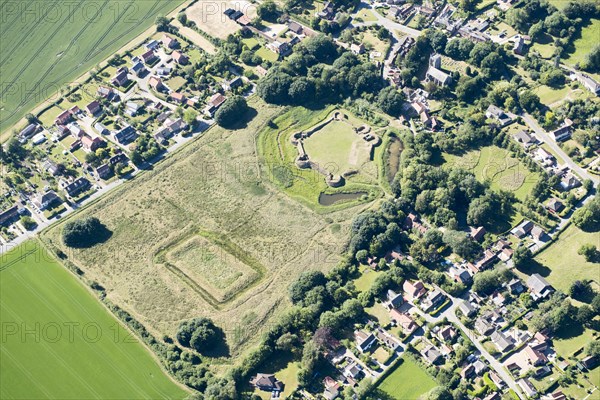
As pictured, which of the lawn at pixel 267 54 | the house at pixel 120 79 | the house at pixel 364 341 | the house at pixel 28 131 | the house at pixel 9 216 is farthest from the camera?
the lawn at pixel 267 54

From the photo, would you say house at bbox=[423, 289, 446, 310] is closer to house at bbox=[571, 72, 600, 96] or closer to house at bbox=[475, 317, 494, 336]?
house at bbox=[475, 317, 494, 336]

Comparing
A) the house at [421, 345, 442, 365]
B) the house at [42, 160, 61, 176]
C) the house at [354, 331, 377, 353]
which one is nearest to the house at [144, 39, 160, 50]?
the house at [42, 160, 61, 176]

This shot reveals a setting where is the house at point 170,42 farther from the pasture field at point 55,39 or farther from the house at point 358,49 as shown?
the house at point 358,49

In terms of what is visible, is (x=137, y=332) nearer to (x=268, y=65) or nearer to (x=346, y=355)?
(x=346, y=355)

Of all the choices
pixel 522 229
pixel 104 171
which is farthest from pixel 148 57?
pixel 522 229

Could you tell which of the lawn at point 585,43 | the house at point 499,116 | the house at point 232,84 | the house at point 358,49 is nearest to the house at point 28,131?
the house at point 232,84

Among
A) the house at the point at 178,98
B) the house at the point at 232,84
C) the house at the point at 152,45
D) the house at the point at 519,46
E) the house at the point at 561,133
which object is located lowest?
the house at the point at 561,133

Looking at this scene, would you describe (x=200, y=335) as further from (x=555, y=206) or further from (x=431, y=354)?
(x=555, y=206)
